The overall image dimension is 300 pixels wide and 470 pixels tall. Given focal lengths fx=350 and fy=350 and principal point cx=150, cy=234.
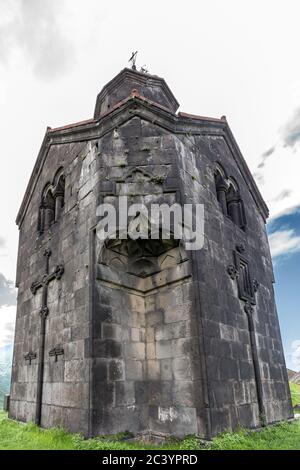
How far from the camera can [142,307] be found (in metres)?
7.84

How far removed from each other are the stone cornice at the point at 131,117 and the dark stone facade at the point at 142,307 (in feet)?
0.11

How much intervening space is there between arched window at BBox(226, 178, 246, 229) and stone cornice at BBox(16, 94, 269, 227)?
1278mm

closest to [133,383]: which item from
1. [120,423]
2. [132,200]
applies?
[120,423]

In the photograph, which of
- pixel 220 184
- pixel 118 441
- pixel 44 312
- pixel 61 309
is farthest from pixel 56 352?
pixel 220 184

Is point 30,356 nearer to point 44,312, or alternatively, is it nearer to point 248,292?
point 44,312

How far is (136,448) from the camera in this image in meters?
6.01

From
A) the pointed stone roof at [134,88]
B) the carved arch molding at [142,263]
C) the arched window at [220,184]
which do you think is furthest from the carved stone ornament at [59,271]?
the pointed stone roof at [134,88]

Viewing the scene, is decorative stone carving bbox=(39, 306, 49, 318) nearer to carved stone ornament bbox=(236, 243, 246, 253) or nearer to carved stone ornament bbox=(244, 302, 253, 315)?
carved stone ornament bbox=(244, 302, 253, 315)

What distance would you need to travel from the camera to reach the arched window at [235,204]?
10.8 m

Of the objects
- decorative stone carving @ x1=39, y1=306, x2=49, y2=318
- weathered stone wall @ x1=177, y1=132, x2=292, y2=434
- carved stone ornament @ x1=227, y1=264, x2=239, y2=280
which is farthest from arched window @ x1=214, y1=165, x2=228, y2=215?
decorative stone carving @ x1=39, y1=306, x2=49, y2=318

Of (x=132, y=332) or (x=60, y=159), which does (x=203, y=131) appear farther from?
(x=132, y=332)

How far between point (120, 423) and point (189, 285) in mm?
2861

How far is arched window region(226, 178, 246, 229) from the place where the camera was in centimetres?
1084
